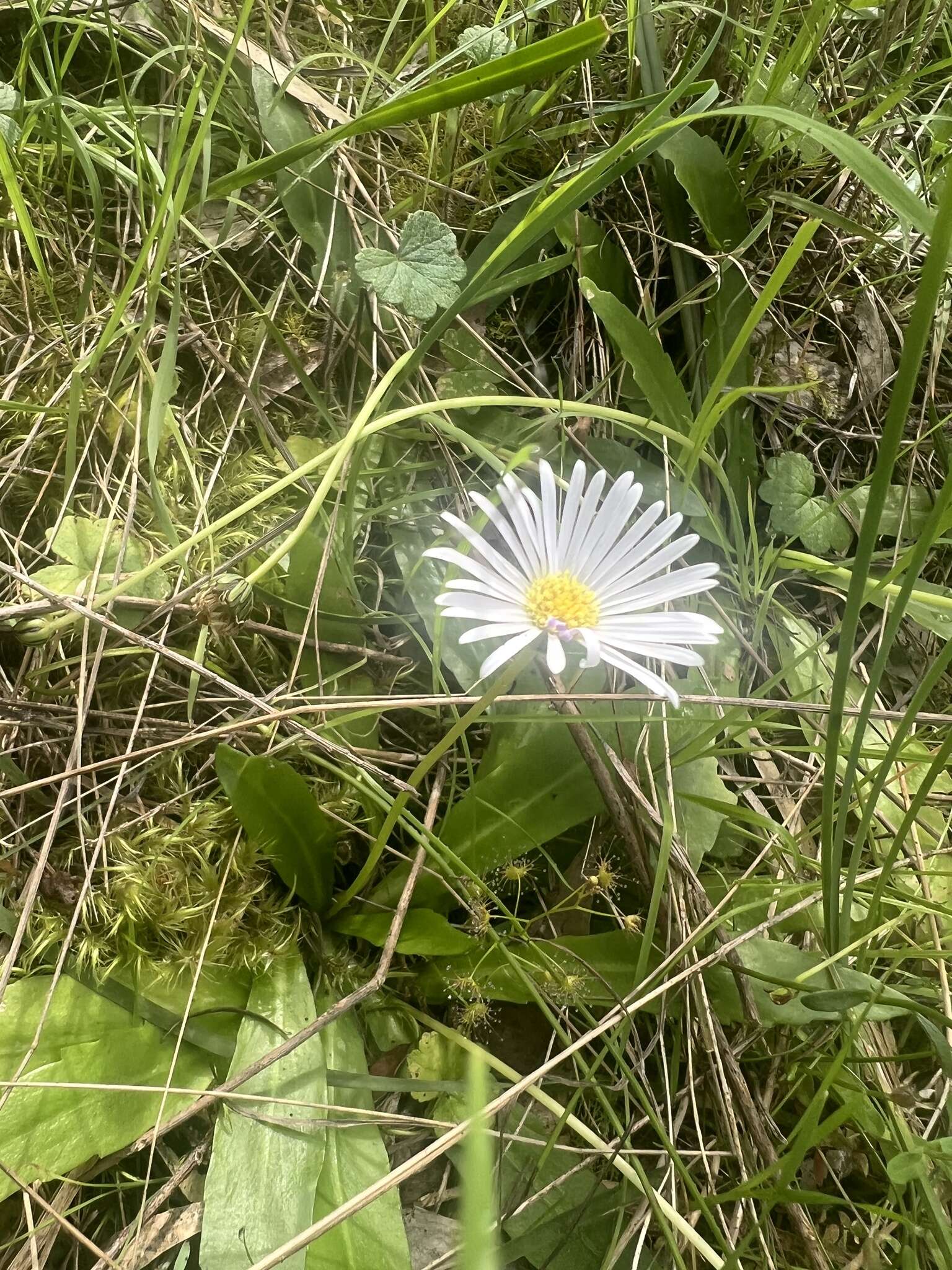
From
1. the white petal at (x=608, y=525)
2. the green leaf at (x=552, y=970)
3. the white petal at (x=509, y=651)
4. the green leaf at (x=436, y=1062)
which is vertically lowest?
the green leaf at (x=436, y=1062)

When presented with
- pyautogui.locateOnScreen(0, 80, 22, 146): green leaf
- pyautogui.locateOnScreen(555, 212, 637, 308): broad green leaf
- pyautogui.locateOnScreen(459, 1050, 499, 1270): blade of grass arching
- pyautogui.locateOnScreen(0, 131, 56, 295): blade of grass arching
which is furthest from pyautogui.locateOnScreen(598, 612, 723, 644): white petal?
pyautogui.locateOnScreen(0, 80, 22, 146): green leaf

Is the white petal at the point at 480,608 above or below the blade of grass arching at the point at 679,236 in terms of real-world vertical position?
below

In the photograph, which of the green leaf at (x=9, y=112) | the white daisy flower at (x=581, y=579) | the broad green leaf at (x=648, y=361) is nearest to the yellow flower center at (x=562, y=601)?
the white daisy flower at (x=581, y=579)

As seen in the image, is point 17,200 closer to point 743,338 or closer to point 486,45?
point 486,45

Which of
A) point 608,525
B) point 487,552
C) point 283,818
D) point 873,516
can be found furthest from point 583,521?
point 283,818

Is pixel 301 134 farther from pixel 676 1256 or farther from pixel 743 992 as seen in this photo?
pixel 676 1256

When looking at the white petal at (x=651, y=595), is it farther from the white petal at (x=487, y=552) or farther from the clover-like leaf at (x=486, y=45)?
the clover-like leaf at (x=486, y=45)

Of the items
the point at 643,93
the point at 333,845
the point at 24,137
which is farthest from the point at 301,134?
the point at 333,845
